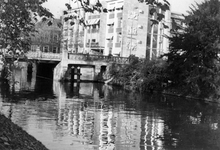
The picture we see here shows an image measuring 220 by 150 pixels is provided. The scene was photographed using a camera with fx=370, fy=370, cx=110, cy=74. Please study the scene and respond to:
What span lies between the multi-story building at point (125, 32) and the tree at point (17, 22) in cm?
6246

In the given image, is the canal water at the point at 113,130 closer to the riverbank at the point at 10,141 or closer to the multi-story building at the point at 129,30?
the riverbank at the point at 10,141

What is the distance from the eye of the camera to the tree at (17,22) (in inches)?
340

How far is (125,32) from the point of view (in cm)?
7556

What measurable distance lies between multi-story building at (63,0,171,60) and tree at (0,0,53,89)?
62.5m

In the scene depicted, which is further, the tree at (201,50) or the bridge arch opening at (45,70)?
the bridge arch opening at (45,70)

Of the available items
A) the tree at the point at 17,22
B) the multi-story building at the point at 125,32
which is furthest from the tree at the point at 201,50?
the multi-story building at the point at 125,32

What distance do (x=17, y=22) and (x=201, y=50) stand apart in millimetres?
33595

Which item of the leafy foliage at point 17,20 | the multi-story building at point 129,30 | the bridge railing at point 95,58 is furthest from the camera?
the multi-story building at point 129,30

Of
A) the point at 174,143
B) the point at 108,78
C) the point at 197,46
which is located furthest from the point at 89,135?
the point at 108,78

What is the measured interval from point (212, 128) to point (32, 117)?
9.23 m

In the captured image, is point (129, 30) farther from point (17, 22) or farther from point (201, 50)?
point (17, 22)

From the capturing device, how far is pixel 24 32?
11.4 meters

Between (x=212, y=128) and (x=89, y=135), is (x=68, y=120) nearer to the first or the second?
(x=89, y=135)

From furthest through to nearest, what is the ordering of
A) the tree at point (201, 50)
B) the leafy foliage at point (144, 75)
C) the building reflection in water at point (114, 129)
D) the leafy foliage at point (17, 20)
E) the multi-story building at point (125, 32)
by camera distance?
the multi-story building at point (125, 32) < the leafy foliage at point (144, 75) < the tree at point (201, 50) < the building reflection in water at point (114, 129) < the leafy foliage at point (17, 20)
